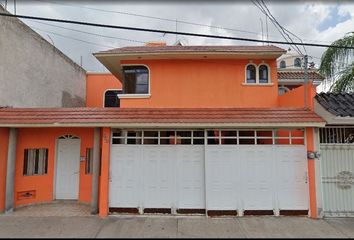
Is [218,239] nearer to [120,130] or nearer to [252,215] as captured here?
[252,215]

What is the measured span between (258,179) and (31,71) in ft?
33.9

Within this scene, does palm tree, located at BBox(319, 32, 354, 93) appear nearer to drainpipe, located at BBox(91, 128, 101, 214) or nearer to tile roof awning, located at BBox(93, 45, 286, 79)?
tile roof awning, located at BBox(93, 45, 286, 79)

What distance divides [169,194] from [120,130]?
7.96 feet

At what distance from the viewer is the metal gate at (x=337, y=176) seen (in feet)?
23.2

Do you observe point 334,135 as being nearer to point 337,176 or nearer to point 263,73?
point 337,176

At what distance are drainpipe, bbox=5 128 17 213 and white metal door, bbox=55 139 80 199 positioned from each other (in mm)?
1454

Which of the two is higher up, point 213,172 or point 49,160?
point 49,160

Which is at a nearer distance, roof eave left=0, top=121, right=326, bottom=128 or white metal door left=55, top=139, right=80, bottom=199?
roof eave left=0, top=121, right=326, bottom=128

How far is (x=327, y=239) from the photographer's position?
552 centimetres

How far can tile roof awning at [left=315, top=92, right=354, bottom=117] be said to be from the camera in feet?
22.2

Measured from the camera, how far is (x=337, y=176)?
23.4 feet

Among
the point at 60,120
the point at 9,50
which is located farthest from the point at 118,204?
the point at 9,50

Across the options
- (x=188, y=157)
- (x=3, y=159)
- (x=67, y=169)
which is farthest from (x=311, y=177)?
(x=3, y=159)

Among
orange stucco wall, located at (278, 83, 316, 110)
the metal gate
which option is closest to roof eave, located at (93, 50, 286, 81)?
orange stucco wall, located at (278, 83, 316, 110)
